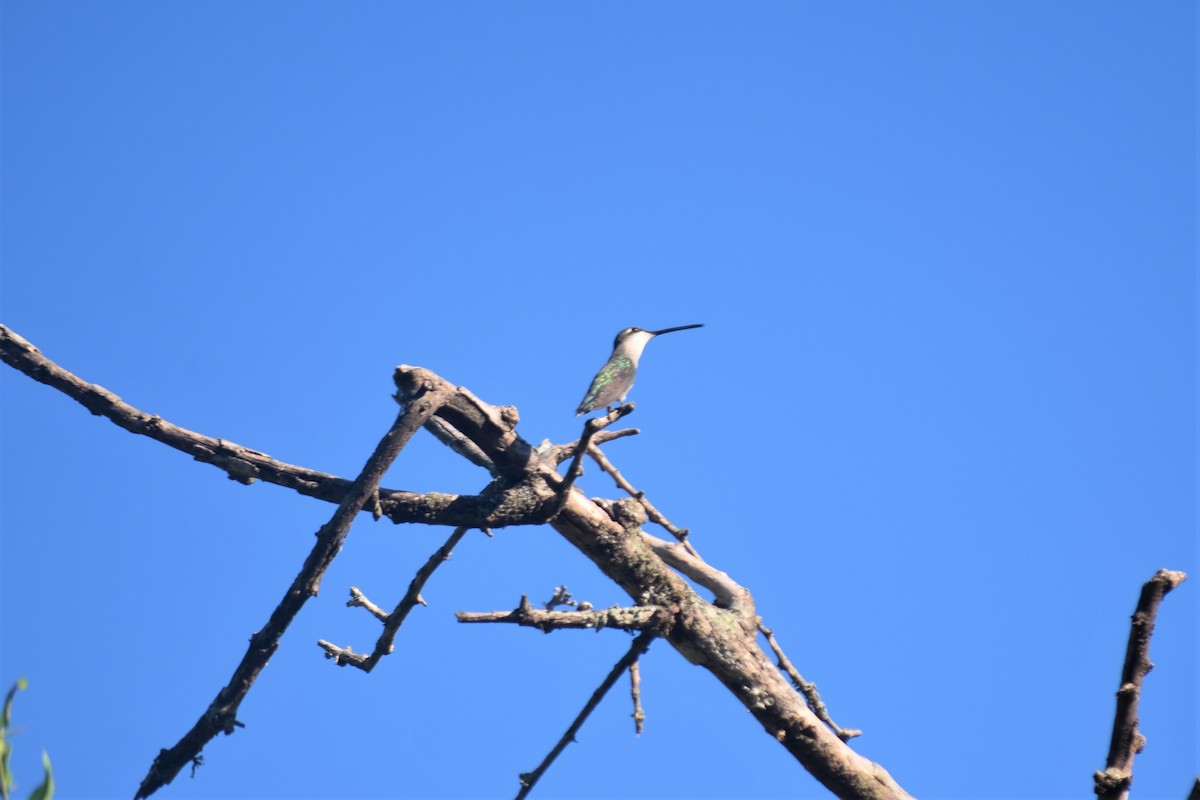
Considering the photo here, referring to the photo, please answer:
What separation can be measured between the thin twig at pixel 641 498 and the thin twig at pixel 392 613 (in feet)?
2.62

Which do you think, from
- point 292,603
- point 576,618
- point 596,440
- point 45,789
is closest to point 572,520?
point 596,440

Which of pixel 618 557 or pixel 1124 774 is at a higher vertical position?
pixel 618 557

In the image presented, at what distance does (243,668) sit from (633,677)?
1.61 metres

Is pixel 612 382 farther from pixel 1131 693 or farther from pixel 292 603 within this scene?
pixel 1131 693

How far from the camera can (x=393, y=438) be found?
4031 millimetres

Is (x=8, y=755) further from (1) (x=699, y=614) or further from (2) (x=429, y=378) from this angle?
(1) (x=699, y=614)

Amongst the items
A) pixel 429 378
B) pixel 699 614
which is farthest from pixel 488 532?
pixel 699 614

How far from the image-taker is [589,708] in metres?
4.16

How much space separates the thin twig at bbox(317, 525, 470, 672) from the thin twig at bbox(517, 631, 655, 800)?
789mm

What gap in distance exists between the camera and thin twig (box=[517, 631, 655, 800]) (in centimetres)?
403

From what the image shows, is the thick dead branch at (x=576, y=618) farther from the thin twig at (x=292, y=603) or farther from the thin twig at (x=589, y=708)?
the thin twig at (x=292, y=603)

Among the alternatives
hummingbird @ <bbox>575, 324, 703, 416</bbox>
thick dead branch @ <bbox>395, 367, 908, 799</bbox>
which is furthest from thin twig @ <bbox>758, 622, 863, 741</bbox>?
hummingbird @ <bbox>575, 324, 703, 416</bbox>

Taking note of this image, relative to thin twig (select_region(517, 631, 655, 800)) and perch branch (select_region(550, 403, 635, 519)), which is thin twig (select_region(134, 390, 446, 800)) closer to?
perch branch (select_region(550, 403, 635, 519))

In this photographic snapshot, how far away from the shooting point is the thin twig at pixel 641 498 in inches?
185
